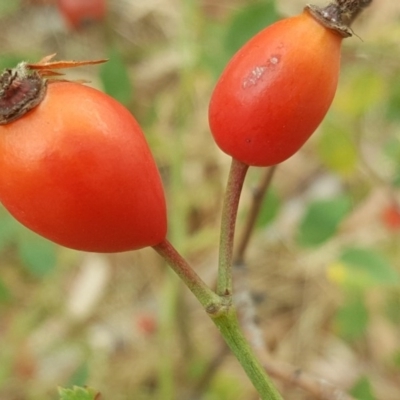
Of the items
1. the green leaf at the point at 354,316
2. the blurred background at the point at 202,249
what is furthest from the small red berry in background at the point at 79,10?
the green leaf at the point at 354,316

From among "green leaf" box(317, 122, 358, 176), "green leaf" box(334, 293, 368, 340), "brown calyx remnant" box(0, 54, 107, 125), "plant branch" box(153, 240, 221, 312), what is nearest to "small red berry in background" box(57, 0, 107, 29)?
"green leaf" box(317, 122, 358, 176)

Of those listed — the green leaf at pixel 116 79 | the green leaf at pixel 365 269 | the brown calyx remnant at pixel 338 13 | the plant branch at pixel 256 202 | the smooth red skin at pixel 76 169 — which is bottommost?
the green leaf at pixel 365 269

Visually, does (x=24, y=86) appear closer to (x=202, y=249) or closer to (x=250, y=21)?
(x=250, y=21)

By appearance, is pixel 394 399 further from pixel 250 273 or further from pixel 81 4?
pixel 81 4

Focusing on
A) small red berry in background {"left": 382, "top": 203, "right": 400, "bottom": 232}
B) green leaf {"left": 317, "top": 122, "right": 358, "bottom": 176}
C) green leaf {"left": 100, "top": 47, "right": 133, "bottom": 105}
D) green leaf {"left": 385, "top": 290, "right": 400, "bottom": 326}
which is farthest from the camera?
green leaf {"left": 385, "top": 290, "right": 400, "bottom": 326}

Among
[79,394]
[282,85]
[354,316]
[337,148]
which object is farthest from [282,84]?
[354,316]

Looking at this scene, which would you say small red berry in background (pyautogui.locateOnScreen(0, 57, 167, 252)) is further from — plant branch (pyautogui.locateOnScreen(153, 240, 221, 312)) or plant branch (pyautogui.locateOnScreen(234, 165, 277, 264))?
plant branch (pyautogui.locateOnScreen(234, 165, 277, 264))

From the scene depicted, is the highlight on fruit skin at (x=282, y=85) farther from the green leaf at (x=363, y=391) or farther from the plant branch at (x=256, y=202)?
the green leaf at (x=363, y=391)
